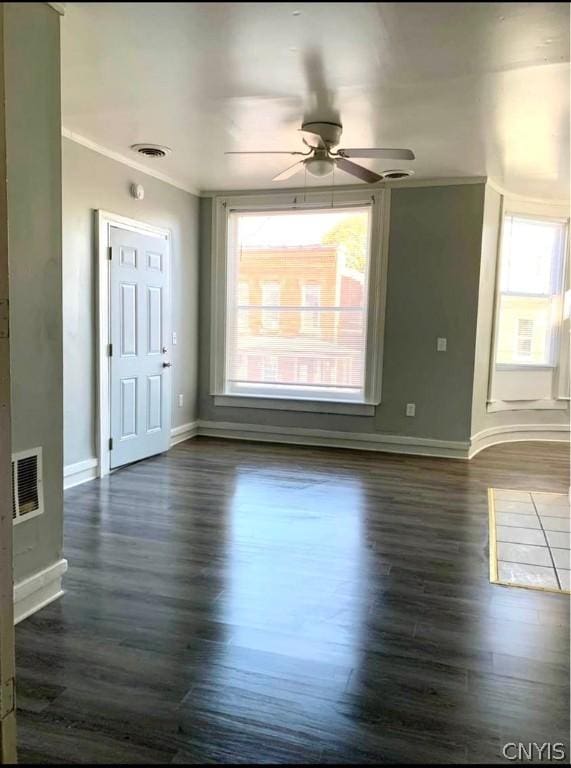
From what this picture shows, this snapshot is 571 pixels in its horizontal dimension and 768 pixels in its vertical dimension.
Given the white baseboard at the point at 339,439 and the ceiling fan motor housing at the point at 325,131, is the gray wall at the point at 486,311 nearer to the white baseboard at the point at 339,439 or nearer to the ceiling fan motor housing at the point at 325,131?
the white baseboard at the point at 339,439

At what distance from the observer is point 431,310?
5.49 metres

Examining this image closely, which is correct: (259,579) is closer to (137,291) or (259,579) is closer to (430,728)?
(430,728)

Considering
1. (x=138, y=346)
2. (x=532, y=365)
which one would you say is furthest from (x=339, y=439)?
(x=532, y=365)

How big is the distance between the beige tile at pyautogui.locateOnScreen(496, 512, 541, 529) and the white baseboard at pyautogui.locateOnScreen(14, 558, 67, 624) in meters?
2.73

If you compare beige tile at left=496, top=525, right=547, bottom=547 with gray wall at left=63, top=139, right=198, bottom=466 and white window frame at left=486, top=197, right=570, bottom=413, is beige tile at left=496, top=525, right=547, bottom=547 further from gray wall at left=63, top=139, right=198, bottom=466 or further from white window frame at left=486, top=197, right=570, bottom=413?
gray wall at left=63, top=139, right=198, bottom=466

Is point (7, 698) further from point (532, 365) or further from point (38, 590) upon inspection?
point (532, 365)

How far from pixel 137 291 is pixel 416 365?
108 inches

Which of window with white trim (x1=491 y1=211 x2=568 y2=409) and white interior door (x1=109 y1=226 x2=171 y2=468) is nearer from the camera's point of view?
white interior door (x1=109 y1=226 x2=171 y2=468)

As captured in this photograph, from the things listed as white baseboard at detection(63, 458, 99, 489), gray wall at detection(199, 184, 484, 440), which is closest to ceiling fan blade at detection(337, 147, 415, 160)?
gray wall at detection(199, 184, 484, 440)

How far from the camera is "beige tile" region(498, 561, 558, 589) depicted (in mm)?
2877

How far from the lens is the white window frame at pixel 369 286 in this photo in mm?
5547

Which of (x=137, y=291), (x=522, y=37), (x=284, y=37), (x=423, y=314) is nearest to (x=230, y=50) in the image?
(x=284, y=37)

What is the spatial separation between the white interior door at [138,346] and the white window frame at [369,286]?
0.82 m

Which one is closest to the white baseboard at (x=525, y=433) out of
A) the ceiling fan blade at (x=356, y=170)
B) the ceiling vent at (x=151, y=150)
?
the ceiling fan blade at (x=356, y=170)
